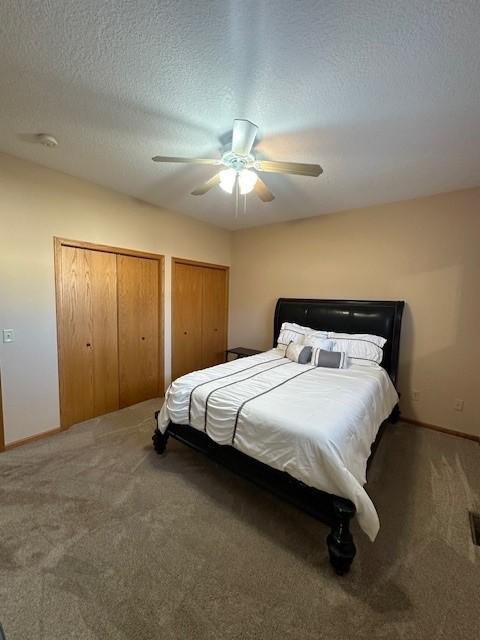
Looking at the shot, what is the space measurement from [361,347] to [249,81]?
2.64 m

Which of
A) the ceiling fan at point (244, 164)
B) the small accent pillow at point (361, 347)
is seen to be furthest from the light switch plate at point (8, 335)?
the small accent pillow at point (361, 347)

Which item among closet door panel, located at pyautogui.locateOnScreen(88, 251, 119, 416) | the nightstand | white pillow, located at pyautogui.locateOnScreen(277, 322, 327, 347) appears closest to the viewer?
closet door panel, located at pyautogui.locateOnScreen(88, 251, 119, 416)

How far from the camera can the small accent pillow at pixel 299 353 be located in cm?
305

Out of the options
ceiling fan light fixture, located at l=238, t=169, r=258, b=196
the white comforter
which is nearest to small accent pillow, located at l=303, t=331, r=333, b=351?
the white comforter

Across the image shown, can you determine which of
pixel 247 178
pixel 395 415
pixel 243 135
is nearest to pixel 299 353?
pixel 395 415

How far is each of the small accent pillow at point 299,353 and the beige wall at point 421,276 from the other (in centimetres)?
96

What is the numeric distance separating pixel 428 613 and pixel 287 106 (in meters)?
2.75

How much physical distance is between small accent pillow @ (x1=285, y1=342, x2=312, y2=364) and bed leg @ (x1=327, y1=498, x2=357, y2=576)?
5.62 feet

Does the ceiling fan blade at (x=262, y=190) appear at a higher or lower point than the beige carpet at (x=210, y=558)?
higher

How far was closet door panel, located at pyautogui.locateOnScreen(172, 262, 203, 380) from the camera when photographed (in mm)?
3877

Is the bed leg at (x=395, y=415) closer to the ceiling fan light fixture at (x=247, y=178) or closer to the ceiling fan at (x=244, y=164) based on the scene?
the ceiling fan at (x=244, y=164)

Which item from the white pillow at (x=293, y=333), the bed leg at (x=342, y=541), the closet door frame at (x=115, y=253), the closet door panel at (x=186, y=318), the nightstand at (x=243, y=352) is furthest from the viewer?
the nightstand at (x=243, y=352)

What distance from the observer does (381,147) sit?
2039 mm

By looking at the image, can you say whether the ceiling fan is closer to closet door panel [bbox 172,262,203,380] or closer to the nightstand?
closet door panel [bbox 172,262,203,380]
